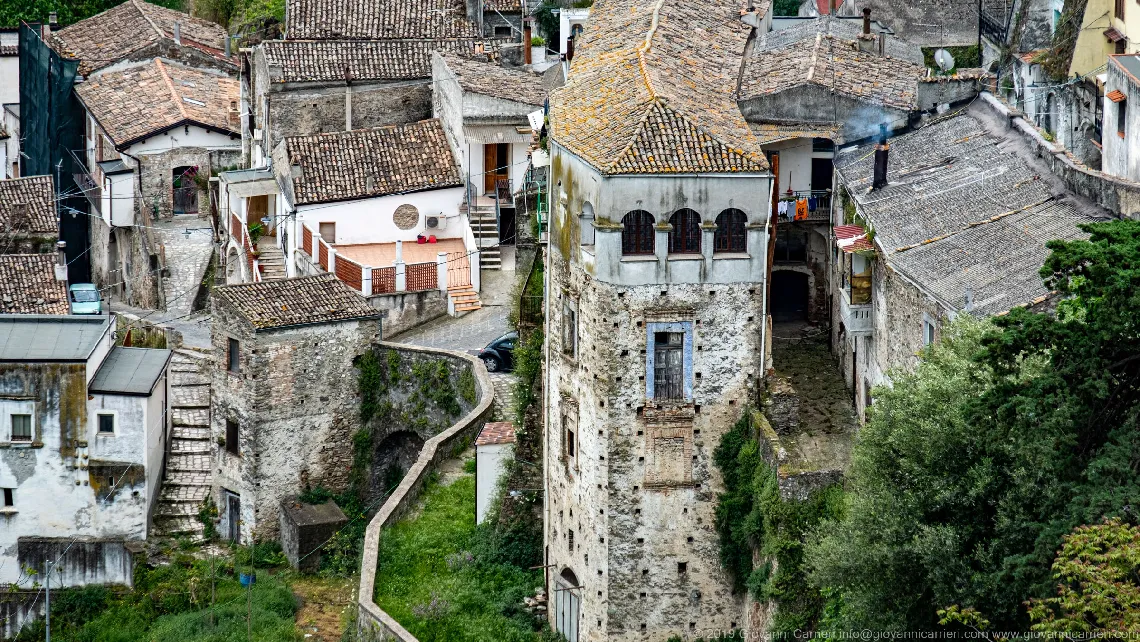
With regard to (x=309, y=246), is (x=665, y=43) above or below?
above

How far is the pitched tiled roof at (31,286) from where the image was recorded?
62094 mm

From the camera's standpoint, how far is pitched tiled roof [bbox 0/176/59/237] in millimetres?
68688

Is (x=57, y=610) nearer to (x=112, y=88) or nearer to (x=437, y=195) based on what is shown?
(x=437, y=195)

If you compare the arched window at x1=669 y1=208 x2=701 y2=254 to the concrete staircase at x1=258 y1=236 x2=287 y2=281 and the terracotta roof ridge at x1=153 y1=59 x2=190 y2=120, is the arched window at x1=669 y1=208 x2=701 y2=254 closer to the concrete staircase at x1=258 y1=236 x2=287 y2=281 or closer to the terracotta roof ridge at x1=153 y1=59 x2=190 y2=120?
the concrete staircase at x1=258 y1=236 x2=287 y2=281

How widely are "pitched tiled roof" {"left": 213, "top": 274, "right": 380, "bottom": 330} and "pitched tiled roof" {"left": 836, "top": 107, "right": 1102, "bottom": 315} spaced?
47.6 ft

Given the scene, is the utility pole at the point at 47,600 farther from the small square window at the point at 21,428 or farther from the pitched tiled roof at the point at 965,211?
the pitched tiled roof at the point at 965,211

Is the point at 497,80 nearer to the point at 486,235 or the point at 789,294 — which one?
the point at 486,235

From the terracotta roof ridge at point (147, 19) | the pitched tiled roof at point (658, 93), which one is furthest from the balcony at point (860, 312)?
the terracotta roof ridge at point (147, 19)

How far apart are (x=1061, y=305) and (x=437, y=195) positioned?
3163 centimetres

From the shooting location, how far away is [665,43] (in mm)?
51906

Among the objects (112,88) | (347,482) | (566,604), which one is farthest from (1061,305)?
(112,88)

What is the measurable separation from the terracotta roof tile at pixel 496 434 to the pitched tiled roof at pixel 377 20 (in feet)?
73.2

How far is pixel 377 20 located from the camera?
241 ft

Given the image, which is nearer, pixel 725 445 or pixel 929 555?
pixel 929 555
